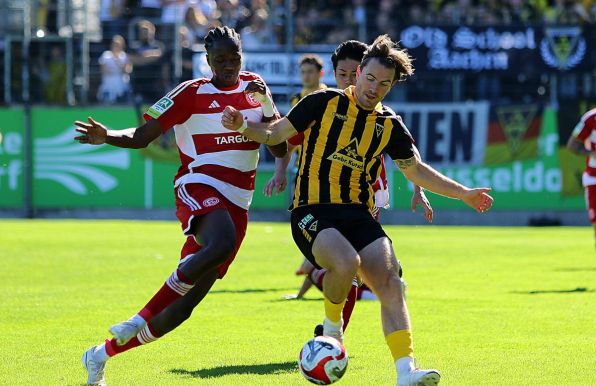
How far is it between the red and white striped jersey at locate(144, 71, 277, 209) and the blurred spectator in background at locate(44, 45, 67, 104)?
19133 millimetres

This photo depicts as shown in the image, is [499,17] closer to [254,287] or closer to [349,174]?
[254,287]

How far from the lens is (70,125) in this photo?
26.9 m

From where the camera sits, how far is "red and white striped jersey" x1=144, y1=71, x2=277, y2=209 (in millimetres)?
8016

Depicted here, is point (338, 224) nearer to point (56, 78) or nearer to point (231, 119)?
point (231, 119)

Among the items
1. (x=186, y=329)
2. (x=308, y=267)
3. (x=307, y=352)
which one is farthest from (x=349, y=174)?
(x=308, y=267)

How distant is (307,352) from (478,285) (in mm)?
7632

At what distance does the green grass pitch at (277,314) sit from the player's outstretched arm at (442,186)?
112 centimetres

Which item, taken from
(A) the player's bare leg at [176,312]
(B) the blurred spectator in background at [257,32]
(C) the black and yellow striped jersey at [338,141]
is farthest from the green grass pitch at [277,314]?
(B) the blurred spectator in background at [257,32]

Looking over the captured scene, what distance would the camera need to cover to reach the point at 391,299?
7047mm

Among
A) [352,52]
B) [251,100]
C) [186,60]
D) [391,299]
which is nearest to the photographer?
[391,299]

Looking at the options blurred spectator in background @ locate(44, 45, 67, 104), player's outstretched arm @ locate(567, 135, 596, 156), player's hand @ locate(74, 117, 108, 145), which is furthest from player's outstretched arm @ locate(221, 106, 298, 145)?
blurred spectator in background @ locate(44, 45, 67, 104)

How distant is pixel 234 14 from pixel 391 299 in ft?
67.1

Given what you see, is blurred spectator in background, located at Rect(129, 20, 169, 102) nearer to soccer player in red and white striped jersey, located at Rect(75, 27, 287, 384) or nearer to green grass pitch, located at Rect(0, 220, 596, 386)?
green grass pitch, located at Rect(0, 220, 596, 386)

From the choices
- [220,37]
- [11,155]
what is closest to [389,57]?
[220,37]
